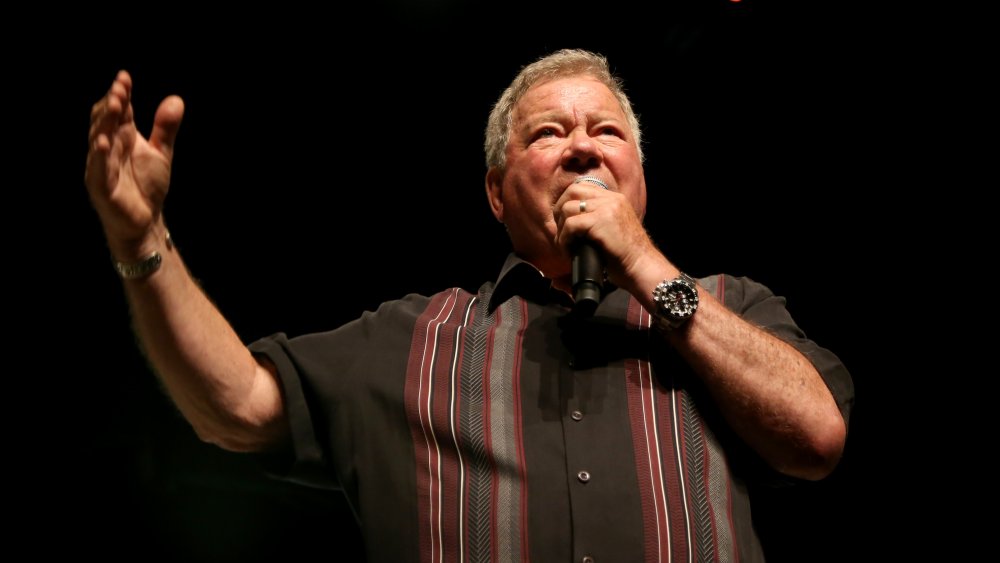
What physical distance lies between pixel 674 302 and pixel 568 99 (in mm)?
668

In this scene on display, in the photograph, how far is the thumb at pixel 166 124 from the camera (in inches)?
47.8

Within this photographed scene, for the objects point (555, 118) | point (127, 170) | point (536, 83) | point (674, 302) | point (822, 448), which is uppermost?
point (536, 83)

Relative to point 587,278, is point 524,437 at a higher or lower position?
lower

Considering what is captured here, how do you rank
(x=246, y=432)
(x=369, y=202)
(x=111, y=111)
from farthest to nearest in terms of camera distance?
1. (x=369, y=202)
2. (x=246, y=432)
3. (x=111, y=111)

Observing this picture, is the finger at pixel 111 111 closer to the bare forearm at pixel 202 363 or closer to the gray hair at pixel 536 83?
the bare forearm at pixel 202 363

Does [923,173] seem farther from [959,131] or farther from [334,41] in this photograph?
[334,41]

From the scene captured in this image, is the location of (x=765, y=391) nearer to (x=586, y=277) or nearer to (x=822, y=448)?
(x=822, y=448)

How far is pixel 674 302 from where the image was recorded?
52.3 inches

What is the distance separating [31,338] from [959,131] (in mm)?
2813

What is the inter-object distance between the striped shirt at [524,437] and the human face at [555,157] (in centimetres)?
23

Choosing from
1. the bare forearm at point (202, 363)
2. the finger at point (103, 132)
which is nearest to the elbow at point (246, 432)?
the bare forearm at point (202, 363)

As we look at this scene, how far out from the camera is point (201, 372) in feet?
4.26

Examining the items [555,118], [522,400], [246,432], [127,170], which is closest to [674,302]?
[522,400]

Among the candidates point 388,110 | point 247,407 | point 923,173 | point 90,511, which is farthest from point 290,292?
point 923,173
